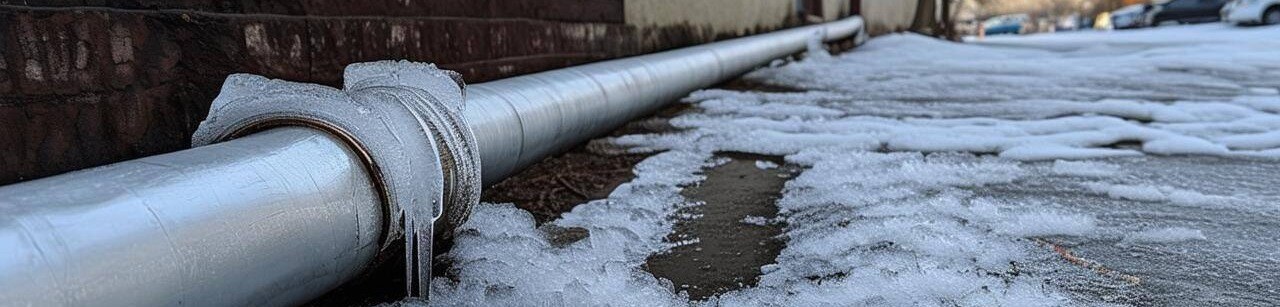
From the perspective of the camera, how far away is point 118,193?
3.17ft

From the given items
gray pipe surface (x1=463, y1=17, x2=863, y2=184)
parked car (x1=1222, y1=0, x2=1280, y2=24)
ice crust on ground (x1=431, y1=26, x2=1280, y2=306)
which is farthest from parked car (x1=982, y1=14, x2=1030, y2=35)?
gray pipe surface (x1=463, y1=17, x2=863, y2=184)

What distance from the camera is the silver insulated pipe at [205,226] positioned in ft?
2.79

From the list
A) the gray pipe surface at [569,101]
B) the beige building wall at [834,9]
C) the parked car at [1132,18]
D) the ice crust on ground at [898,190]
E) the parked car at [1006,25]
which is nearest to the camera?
the ice crust on ground at [898,190]

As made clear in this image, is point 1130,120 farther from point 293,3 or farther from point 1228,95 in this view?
point 293,3

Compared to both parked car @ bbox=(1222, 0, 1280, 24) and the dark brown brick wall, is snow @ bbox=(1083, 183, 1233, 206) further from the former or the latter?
parked car @ bbox=(1222, 0, 1280, 24)

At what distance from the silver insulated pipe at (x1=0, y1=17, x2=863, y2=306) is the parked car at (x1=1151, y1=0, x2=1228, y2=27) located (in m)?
24.4

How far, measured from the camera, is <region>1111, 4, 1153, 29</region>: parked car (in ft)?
80.5

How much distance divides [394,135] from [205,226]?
1.20ft

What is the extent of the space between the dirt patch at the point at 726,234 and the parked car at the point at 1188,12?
76.0 feet

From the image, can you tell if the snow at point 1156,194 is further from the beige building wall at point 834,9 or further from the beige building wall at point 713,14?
the beige building wall at point 834,9

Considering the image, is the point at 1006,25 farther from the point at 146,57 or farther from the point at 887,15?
the point at 146,57

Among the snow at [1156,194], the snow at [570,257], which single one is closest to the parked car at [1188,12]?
the snow at [1156,194]

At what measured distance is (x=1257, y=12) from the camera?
16359 mm

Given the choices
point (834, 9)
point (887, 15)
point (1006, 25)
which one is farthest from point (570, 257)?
point (1006, 25)
